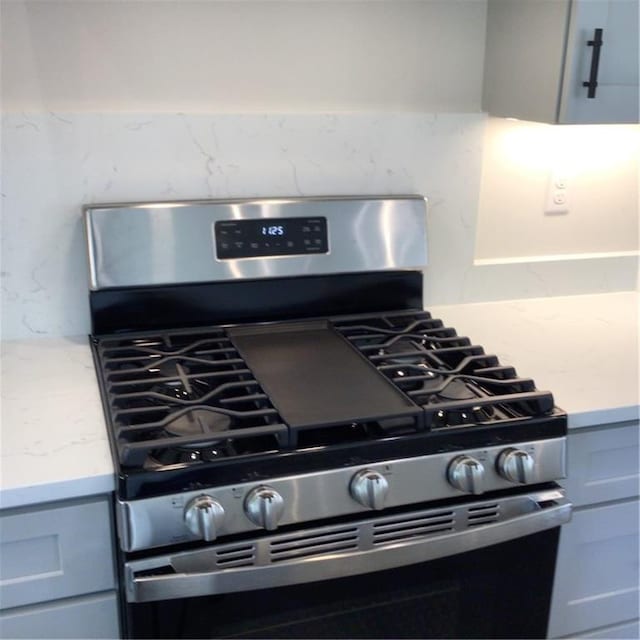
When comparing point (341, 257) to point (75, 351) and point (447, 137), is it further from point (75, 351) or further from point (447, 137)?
point (75, 351)

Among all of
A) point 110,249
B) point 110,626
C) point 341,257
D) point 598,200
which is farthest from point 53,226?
point 598,200

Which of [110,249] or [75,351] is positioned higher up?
[110,249]

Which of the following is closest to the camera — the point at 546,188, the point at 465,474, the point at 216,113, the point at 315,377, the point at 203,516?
the point at 203,516

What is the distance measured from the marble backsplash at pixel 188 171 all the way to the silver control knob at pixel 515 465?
64 centimetres

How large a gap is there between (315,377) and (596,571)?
2.11 feet

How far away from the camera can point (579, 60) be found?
1.35 meters

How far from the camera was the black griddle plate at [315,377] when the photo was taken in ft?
3.66

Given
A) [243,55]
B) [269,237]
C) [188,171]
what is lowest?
[269,237]

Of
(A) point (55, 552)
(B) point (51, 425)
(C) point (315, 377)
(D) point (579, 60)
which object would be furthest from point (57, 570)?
(D) point (579, 60)

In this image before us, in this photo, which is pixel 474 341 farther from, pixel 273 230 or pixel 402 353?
pixel 273 230

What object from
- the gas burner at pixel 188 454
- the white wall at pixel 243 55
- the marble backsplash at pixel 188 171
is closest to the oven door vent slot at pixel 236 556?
the gas burner at pixel 188 454

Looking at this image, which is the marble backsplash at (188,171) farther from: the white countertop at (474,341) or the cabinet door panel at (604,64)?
the cabinet door panel at (604,64)

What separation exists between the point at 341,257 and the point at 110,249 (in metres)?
0.45

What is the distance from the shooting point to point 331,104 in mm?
1570
